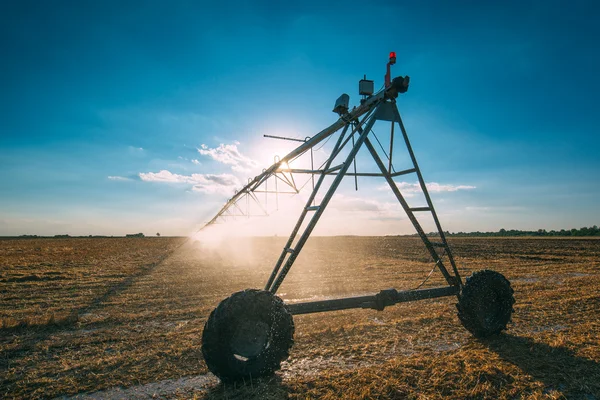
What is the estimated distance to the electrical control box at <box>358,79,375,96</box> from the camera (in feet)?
19.4

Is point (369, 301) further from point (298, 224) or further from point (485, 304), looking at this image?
point (485, 304)

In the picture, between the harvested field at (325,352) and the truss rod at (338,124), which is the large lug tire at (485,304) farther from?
the truss rod at (338,124)

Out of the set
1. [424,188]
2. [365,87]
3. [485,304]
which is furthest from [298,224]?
[485,304]

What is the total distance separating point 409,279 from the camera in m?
13.1

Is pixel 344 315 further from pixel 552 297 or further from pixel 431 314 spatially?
pixel 552 297

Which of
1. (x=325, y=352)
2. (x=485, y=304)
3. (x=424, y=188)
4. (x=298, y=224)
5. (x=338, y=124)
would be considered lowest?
(x=325, y=352)

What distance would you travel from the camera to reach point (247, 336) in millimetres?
4141

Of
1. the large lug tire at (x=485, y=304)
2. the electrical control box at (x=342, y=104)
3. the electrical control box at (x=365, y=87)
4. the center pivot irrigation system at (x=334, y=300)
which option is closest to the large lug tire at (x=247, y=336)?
the center pivot irrigation system at (x=334, y=300)

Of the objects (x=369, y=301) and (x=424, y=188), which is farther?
(x=424, y=188)

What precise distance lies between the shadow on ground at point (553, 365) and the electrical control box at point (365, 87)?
17.2 ft

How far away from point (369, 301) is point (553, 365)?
9.50 feet

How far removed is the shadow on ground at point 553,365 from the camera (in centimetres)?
395

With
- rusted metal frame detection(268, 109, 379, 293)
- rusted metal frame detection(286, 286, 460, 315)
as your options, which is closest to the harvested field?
rusted metal frame detection(286, 286, 460, 315)

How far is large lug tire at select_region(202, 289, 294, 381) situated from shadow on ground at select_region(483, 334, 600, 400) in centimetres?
368
